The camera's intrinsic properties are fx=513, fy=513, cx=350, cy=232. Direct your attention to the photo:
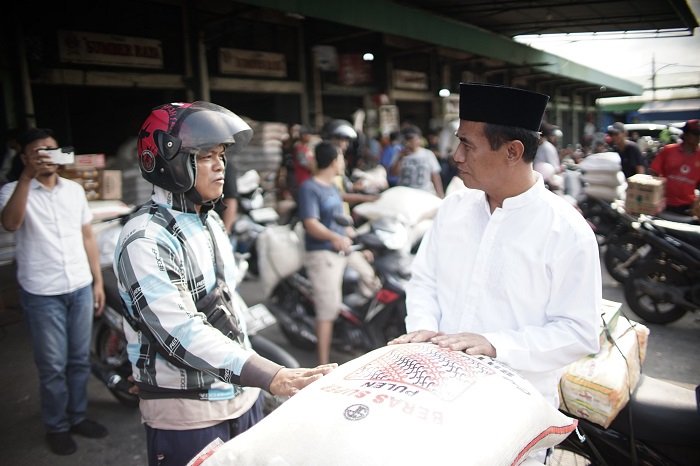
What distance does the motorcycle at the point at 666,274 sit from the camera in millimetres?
4434

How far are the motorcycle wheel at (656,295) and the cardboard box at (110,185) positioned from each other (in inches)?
215

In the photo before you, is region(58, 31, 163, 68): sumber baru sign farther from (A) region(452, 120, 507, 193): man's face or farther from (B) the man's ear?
(B) the man's ear

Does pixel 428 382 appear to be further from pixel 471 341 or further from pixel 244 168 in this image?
pixel 244 168

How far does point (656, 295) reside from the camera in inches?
183

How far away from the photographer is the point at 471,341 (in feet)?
4.80


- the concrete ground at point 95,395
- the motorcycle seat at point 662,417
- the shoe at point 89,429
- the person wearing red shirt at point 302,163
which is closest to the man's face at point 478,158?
the motorcycle seat at point 662,417

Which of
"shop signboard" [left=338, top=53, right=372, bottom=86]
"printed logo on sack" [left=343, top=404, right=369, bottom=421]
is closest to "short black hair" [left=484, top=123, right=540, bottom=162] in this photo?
"printed logo on sack" [left=343, top=404, right=369, bottom=421]

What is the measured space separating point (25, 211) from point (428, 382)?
2.74 metres

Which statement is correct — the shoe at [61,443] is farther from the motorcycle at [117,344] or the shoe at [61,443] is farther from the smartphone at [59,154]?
the smartphone at [59,154]

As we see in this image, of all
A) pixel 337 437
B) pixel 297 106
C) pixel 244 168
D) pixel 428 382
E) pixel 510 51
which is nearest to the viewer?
pixel 337 437

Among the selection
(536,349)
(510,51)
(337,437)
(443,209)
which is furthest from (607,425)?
(510,51)

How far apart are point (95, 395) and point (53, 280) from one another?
1188 mm

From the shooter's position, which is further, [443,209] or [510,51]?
[510,51]

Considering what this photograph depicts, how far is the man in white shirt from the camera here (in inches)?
59.0
